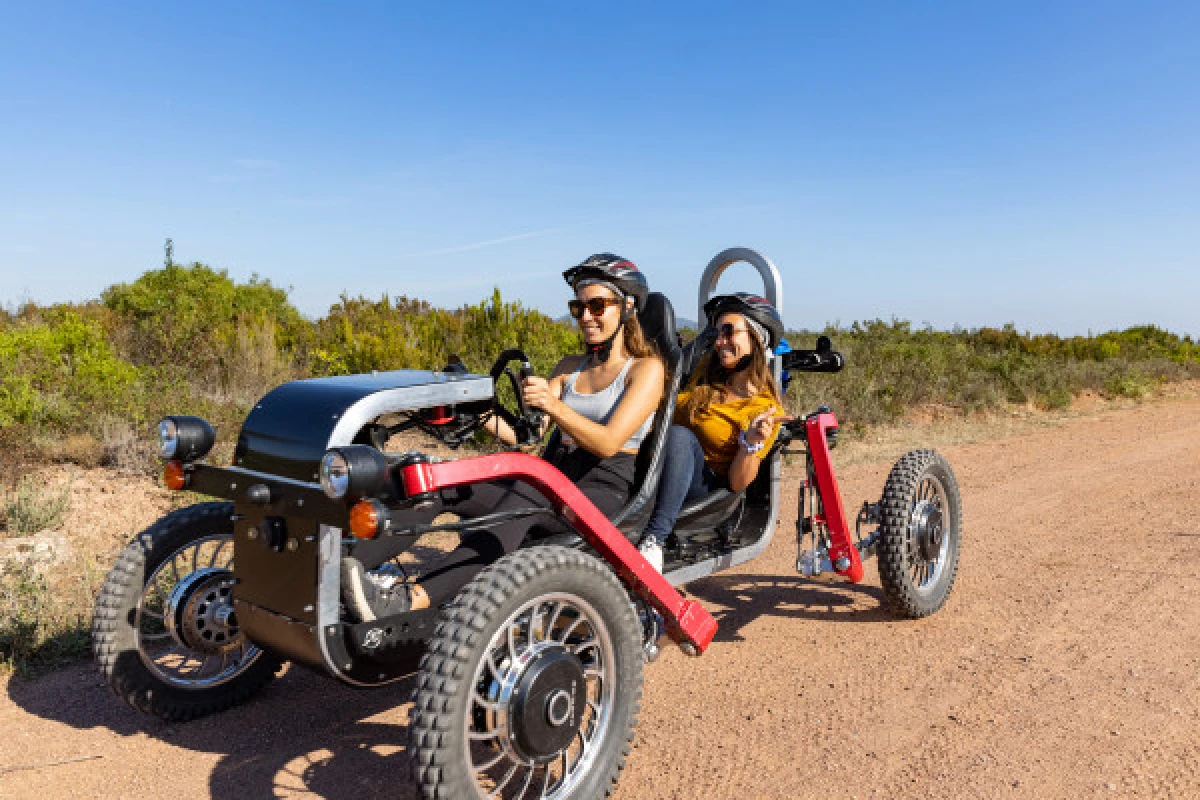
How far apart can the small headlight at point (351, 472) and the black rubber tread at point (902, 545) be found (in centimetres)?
299

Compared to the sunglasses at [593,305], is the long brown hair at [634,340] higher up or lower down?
lower down

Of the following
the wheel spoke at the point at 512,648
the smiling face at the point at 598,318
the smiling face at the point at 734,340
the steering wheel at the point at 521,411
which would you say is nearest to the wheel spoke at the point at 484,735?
the wheel spoke at the point at 512,648

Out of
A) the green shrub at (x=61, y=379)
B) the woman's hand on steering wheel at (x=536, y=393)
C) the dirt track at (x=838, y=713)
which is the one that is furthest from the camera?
the green shrub at (x=61, y=379)

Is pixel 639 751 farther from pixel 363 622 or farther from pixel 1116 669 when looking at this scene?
pixel 1116 669

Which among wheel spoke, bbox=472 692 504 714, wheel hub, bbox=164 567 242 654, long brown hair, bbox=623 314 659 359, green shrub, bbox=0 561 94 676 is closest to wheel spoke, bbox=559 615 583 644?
wheel spoke, bbox=472 692 504 714

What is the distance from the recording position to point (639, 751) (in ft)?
10.7

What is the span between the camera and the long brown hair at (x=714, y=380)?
4.41 meters

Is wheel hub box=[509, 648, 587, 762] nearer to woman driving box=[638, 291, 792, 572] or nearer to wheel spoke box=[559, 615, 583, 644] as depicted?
wheel spoke box=[559, 615, 583, 644]

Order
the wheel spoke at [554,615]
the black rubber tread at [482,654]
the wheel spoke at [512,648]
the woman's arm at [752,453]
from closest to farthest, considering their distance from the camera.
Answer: the black rubber tread at [482,654] → the wheel spoke at [512,648] → the wheel spoke at [554,615] → the woman's arm at [752,453]

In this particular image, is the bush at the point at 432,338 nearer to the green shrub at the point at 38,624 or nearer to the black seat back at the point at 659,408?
the green shrub at the point at 38,624

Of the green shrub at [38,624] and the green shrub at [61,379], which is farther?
the green shrub at [61,379]

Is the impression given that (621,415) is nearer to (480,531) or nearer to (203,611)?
(480,531)

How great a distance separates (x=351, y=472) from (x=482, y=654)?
2.11 ft

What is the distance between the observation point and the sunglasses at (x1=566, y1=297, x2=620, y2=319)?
12.5 feet
